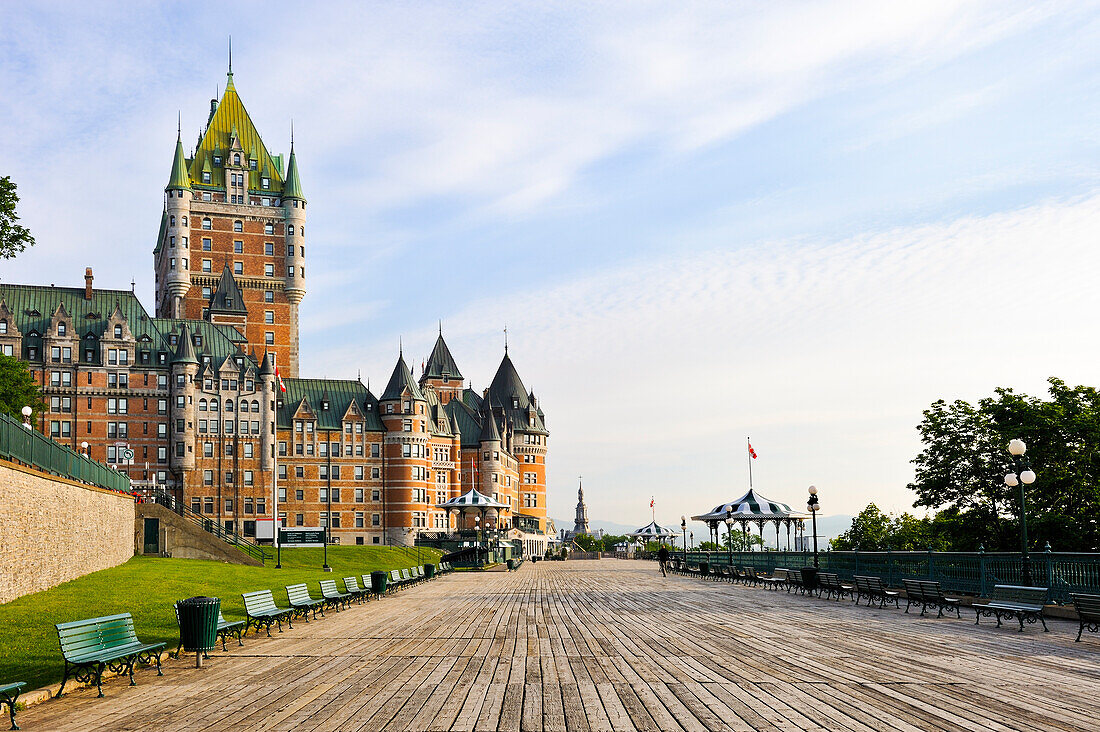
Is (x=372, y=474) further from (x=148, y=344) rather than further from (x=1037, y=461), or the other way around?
(x=1037, y=461)

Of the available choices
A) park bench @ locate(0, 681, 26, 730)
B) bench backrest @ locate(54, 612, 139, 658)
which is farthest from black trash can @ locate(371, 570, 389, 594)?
park bench @ locate(0, 681, 26, 730)

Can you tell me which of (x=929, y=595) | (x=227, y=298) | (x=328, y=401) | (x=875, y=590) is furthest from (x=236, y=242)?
(x=929, y=595)

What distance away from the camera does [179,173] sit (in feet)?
347

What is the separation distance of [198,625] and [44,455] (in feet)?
43.0

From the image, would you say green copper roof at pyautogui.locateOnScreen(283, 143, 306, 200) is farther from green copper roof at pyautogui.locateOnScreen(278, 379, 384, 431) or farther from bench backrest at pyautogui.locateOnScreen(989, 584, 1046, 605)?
bench backrest at pyautogui.locateOnScreen(989, 584, 1046, 605)

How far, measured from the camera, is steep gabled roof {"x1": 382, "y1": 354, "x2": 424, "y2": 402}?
341ft

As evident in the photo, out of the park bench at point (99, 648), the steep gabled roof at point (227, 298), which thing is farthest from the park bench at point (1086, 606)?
the steep gabled roof at point (227, 298)

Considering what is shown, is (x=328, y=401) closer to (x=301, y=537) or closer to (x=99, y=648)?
(x=301, y=537)

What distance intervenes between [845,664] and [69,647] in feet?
35.0

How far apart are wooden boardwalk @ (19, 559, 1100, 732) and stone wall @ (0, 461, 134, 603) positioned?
645cm

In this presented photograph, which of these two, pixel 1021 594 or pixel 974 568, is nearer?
pixel 1021 594

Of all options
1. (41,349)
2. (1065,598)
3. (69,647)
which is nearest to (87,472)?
(69,647)

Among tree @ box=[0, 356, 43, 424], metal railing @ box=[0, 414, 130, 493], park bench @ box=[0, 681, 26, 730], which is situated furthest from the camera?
tree @ box=[0, 356, 43, 424]

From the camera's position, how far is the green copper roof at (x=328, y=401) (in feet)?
330
